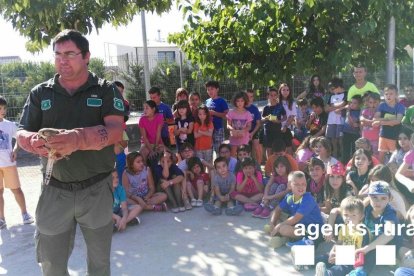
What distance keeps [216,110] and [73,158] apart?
4.40m

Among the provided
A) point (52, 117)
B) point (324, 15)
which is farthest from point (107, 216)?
point (324, 15)

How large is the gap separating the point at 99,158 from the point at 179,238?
6.93 ft

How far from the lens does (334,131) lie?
6.27 meters

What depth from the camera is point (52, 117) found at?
2451 millimetres

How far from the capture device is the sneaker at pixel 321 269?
10.8ft

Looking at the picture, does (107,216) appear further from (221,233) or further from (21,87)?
(21,87)

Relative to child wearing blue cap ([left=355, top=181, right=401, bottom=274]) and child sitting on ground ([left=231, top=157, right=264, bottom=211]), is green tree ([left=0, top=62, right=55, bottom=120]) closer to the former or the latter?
child sitting on ground ([left=231, top=157, right=264, bottom=211])

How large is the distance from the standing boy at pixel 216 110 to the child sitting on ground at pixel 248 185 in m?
1.28

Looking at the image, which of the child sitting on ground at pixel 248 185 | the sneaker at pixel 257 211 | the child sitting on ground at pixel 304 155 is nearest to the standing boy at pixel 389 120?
the child sitting on ground at pixel 304 155

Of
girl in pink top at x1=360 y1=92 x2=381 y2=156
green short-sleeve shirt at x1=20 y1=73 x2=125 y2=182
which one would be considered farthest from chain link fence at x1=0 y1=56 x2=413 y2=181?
green short-sleeve shirt at x1=20 y1=73 x2=125 y2=182

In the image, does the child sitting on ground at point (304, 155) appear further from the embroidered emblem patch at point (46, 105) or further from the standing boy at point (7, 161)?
the embroidered emblem patch at point (46, 105)

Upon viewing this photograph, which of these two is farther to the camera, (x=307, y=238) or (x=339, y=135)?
(x=339, y=135)

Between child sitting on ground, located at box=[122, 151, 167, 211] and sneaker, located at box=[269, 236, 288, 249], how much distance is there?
1710 millimetres

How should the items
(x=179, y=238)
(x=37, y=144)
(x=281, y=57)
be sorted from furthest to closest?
(x=281, y=57) < (x=179, y=238) < (x=37, y=144)
